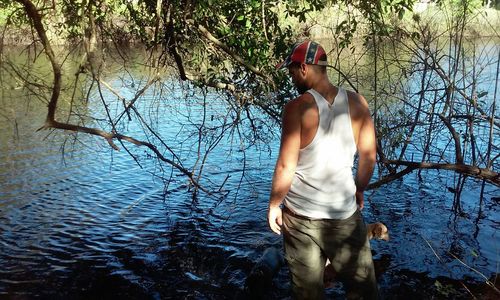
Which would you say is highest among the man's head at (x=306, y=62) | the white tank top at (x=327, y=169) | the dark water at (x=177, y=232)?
the man's head at (x=306, y=62)

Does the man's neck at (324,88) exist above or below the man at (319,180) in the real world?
above

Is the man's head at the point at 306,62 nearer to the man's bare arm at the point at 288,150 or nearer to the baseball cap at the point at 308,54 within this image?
the baseball cap at the point at 308,54

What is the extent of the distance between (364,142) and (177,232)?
404 centimetres

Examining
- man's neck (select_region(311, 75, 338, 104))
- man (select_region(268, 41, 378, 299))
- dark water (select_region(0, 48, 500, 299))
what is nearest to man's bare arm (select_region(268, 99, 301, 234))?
man (select_region(268, 41, 378, 299))

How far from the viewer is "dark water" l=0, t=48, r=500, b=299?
5.02 m

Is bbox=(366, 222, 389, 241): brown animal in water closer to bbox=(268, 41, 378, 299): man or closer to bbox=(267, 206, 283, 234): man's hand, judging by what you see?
bbox=(268, 41, 378, 299): man

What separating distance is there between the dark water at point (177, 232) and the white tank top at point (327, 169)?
6.85 feet

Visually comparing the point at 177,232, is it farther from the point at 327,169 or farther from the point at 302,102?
the point at 302,102

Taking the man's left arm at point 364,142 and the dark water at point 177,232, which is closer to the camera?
the man's left arm at point 364,142

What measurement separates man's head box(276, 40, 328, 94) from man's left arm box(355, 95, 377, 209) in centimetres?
30

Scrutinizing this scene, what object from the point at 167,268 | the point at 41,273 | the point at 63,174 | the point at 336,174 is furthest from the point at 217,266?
the point at 63,174

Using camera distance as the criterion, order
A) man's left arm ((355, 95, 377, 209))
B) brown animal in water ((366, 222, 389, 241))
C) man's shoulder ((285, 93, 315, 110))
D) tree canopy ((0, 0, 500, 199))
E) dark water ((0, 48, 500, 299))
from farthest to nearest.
A: tree canopy ((0, 0, 500, 199)), dark water ((0, 48, 500, 299)), brown animal in water ((366, 222, 389, 241)), man's left arm ((355, 95, 377, 209)), man's shoulder ((285, 93, 315, 110))

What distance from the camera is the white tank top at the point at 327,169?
2.70 m

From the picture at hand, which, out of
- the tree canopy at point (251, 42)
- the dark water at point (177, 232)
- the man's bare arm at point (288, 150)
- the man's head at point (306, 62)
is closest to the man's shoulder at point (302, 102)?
the man's bare arm at point (288, 150)
